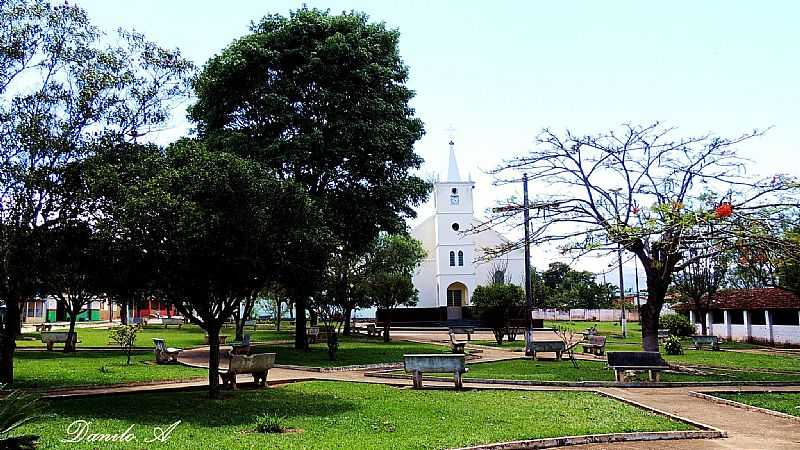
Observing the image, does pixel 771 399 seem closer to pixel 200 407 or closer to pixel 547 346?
pixel 547 346

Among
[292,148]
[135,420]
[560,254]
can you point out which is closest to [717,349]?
[560,254]

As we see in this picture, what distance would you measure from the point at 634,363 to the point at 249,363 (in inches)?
385

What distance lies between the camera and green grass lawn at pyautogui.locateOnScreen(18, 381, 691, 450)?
31.1 ft

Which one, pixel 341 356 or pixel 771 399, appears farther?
pixel 341 356

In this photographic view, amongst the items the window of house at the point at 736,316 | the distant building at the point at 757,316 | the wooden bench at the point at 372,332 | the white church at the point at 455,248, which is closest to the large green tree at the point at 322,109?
the wooden bench at the point at 372,332

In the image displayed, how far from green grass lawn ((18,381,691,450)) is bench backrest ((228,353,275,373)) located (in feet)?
1.93

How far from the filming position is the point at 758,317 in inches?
1512

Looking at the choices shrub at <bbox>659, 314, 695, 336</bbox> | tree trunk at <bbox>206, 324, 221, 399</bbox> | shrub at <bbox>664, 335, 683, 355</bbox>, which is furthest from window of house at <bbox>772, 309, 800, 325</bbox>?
tree trunk at <bbox>206, 324, 221, 399</bbox>

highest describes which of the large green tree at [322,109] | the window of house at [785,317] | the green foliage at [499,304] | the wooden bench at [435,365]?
the large green tree at [322,109]

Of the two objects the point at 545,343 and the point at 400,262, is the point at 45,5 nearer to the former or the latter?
the point at 545,343

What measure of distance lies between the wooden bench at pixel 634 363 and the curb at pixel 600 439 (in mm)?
7379

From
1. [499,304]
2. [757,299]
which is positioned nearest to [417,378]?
[499,304]

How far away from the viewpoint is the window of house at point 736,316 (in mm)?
40128

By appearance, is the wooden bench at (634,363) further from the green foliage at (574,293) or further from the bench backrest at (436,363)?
the green foliage at (574,293)
